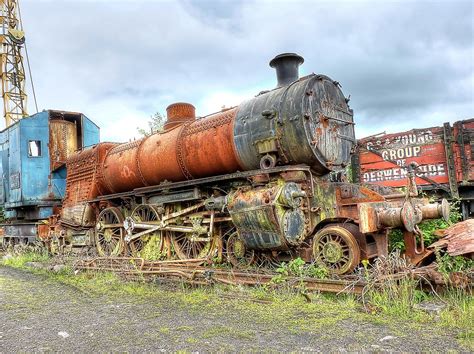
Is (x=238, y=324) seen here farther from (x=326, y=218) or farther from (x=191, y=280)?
(x=326, y=218)

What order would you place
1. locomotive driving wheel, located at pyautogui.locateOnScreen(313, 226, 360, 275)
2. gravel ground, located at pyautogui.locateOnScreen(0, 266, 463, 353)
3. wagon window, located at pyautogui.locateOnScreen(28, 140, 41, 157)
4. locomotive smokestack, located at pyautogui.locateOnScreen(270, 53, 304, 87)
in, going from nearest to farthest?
1. gravel ground, located at pyautogui.locateOnScreen(0, 266, 463, 353)
2. locomotive driving wheel, located at pyautogui.locateOnScreen(313, 226, 360, 275)
3. locomotive smokestack, located at pyautogui.locateOnScreen(270, 53, 304, 87)
4. wagon window, located at pyautogui.locateOnScreen(28, 140, 41, 157)

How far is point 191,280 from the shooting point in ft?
19.6

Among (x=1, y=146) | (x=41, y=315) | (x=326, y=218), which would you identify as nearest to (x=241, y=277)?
(x=326, y=218)

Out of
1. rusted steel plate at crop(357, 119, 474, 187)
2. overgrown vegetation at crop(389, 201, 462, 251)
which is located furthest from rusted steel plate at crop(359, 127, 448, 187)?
overgrown vegetation at crop(389, 201, 462, 251)

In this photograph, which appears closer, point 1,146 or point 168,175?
point 168,175

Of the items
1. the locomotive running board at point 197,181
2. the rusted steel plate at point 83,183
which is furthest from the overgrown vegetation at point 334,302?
the rusted steel plate at point 83,183

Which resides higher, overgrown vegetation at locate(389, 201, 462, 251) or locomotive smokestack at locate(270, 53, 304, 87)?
locomotive smokestack at locate(270, 53, 304, 87)

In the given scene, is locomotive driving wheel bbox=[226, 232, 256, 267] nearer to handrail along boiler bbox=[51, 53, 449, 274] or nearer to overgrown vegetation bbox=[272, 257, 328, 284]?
handrail along boiler bbox=[51, 53, 449, 274]

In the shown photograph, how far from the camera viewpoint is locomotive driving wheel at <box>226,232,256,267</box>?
662cm

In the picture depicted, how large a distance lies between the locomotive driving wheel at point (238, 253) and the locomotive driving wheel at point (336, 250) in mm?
1215

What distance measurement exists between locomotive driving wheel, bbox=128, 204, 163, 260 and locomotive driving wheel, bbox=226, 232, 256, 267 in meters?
1.87

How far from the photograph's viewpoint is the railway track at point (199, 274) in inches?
193

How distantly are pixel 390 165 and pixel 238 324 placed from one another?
7.28 m

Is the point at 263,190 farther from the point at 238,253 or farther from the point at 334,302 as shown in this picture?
the point at 334,302
